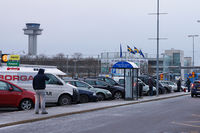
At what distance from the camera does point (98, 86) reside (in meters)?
26.4

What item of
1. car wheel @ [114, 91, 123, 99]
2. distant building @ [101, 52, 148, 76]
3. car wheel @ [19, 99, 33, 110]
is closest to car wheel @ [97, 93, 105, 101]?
car wheel @ [114, 91, 123, 99]

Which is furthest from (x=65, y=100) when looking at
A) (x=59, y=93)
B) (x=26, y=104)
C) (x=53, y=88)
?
(x=26, y=104)

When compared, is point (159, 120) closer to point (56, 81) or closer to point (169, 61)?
point (56, 81)

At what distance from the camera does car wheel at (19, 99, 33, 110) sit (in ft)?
54.9

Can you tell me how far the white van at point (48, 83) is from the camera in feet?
61.3

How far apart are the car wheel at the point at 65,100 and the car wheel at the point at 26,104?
2.68 meters

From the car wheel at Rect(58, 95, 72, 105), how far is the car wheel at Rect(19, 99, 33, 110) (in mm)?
2677

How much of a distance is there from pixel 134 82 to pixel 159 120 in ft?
37.9

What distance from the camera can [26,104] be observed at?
16.9 metres

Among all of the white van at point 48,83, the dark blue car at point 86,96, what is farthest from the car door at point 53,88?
the dark blue car at point 86,96

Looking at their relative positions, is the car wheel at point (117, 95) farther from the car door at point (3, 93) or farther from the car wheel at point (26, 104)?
the car door at point (3, 93)

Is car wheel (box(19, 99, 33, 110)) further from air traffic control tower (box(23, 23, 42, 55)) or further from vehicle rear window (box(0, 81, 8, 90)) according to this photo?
air traffic control tower (box(23, 23, 42, 55))

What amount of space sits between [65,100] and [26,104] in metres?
3.25

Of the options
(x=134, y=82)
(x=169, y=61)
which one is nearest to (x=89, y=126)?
(x=134, y=82)
